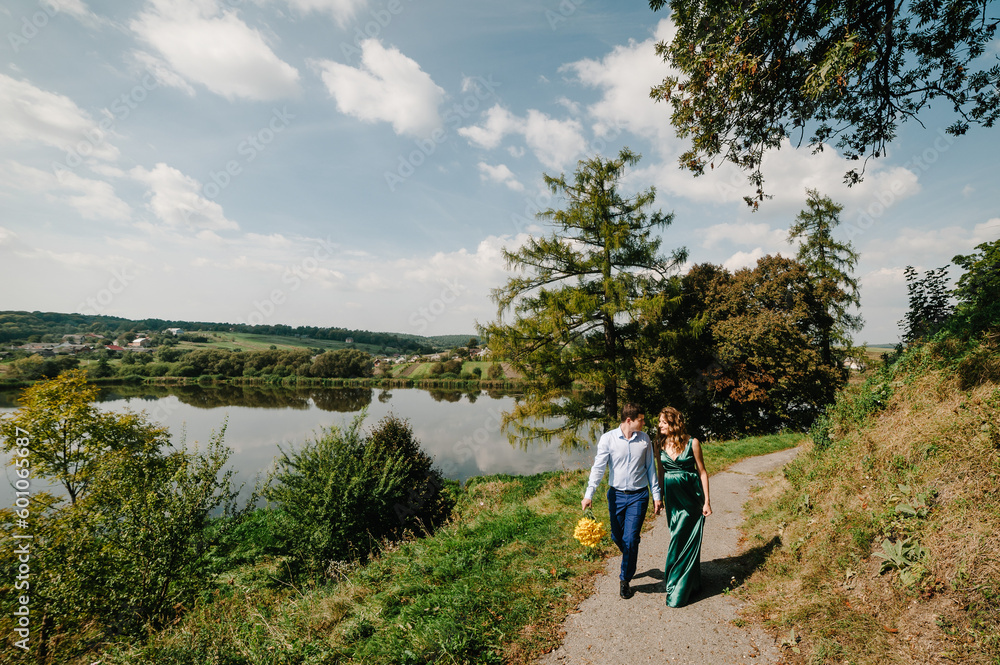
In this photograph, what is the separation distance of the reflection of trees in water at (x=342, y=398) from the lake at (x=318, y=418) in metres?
0.16

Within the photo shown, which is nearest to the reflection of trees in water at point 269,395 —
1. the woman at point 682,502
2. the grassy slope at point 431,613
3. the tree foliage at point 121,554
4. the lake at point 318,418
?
the lake at point 318,418

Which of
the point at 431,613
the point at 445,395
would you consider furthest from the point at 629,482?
the point at 445,395

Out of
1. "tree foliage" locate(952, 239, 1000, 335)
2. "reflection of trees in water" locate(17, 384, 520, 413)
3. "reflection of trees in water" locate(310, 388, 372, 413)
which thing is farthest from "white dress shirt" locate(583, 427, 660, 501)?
"reflection of trees in water" locate(17, 384, 520, 413)

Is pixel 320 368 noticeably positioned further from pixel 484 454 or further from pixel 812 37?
pixel 812 37

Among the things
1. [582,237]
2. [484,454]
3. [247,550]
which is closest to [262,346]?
[484,454]

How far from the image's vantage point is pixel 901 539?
348 centimetres

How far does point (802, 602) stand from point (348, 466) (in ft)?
29.7

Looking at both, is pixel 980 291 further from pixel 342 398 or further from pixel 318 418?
pixel 342 398

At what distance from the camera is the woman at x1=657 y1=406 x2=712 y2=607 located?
3.94 m

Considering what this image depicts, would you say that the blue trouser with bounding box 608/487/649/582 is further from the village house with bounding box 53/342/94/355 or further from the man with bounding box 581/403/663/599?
the village house with bounding box 53/342/94/355

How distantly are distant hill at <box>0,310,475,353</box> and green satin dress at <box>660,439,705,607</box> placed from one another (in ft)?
259

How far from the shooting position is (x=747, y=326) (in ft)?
49.7

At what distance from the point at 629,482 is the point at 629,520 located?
0.41 metres

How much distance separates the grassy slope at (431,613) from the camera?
357 centimetres
